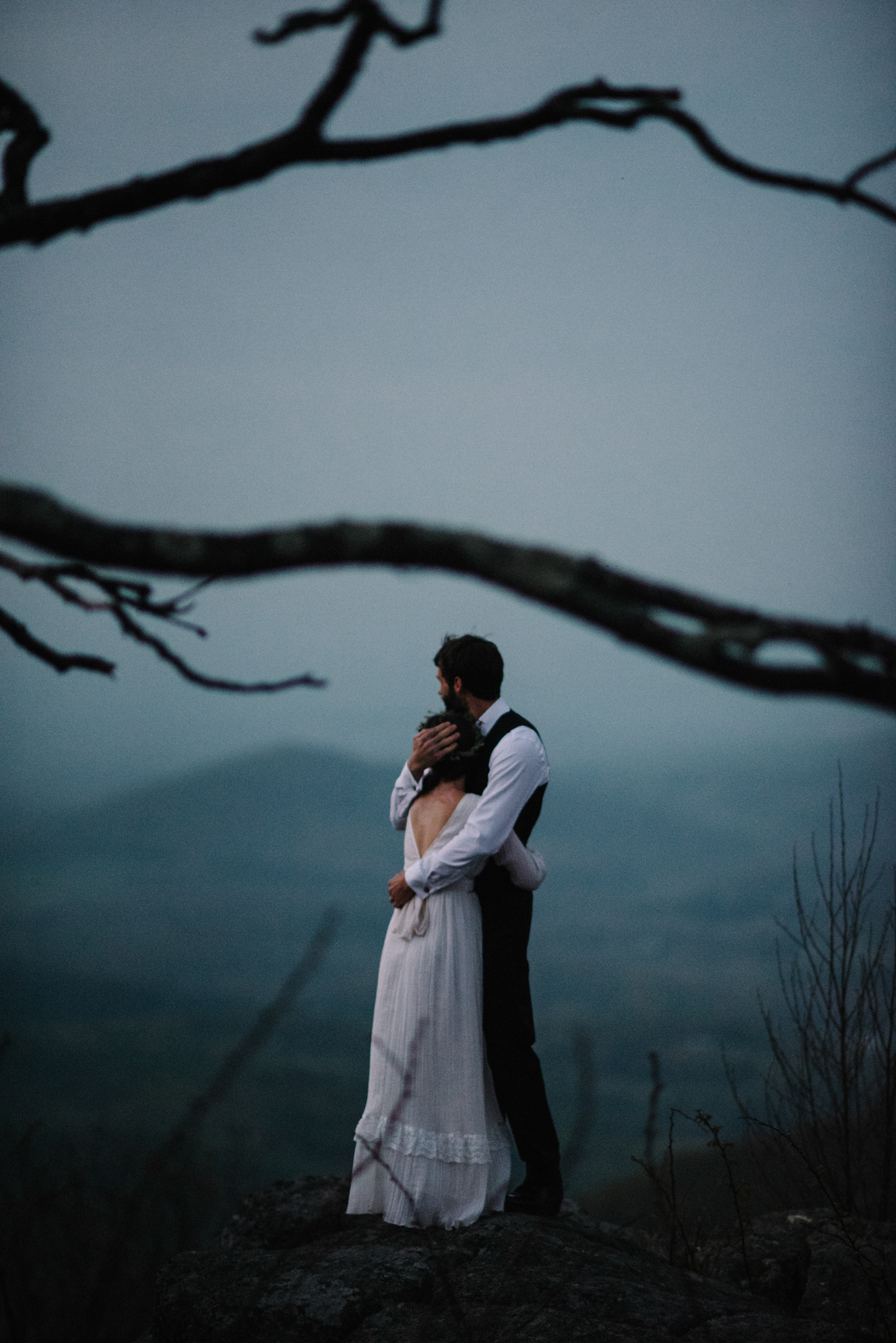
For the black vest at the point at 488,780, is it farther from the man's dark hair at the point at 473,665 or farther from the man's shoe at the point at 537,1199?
the man's shoe at the point at 537,1199

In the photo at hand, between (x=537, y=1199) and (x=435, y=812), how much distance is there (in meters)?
1.24

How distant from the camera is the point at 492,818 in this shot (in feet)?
10.5

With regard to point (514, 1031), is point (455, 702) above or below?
above

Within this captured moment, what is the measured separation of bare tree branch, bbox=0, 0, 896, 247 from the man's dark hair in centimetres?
181

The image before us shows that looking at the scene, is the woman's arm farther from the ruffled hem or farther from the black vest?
the ruffled hem

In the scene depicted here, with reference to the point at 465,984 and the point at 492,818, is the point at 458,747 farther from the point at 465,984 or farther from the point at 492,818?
the point at 465,984

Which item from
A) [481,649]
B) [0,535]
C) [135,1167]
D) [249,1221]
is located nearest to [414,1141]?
[249,1221]

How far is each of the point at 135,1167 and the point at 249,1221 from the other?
2561mm

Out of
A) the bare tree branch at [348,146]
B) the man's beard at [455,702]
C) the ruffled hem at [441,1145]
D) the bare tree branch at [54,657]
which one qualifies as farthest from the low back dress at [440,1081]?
the bare tree branch at [348,146]

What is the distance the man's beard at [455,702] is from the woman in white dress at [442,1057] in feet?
0.11

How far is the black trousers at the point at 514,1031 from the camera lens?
3.29 meters

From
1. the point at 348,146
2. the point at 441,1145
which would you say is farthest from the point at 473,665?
the point at 348,146

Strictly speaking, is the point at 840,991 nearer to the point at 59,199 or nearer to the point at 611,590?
the point at 611,590

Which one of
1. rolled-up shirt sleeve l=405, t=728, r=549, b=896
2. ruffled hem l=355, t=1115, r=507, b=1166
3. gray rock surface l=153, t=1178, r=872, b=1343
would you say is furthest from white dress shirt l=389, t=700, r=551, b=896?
gray rock surface l=153, t=1178, r=872, b=1343
